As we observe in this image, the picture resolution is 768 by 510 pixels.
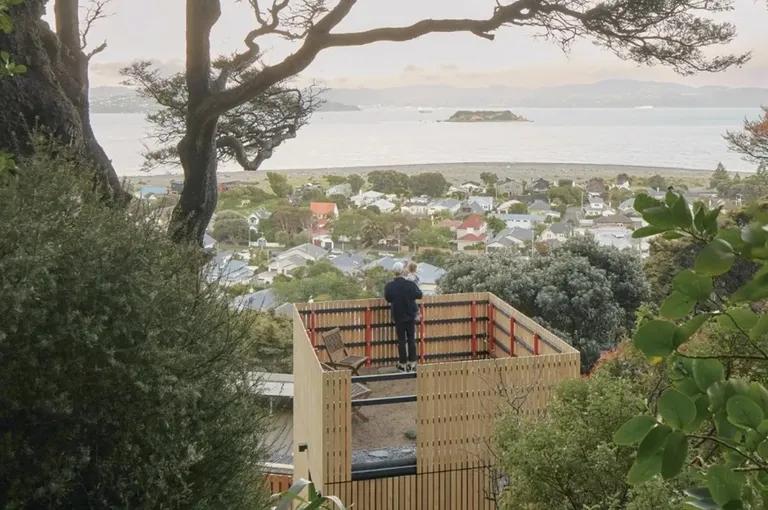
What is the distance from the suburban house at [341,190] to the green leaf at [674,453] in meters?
20.9

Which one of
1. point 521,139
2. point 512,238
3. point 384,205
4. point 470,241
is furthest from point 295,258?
point 521,139

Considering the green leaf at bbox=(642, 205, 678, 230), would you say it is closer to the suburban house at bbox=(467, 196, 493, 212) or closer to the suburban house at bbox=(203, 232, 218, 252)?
the suburban house at bbox=(203, 232, 218, 252)

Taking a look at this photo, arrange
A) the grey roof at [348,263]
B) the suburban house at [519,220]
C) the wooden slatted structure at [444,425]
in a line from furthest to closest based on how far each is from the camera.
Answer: the suburban house at [519,220], the grey roof at [348,263], the wooden slatted structure at [444,425]

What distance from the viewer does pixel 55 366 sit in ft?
7.25

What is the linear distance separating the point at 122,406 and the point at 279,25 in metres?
5.94

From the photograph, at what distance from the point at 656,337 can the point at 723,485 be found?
154mm

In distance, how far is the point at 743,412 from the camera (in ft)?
2.20

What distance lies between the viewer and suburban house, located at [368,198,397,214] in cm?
1963

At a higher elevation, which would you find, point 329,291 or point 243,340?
point 243,340

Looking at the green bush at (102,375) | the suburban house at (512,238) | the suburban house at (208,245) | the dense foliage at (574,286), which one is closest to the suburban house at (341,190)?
the suburban house at (512,238)

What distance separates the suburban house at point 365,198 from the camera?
67.6ft

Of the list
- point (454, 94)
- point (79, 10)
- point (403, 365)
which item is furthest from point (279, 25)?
point (454, 94)

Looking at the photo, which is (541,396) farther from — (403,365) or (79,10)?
(79,10)

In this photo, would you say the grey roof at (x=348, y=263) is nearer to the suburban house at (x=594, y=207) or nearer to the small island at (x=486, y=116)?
the suburban house at (x=594, y=207)
